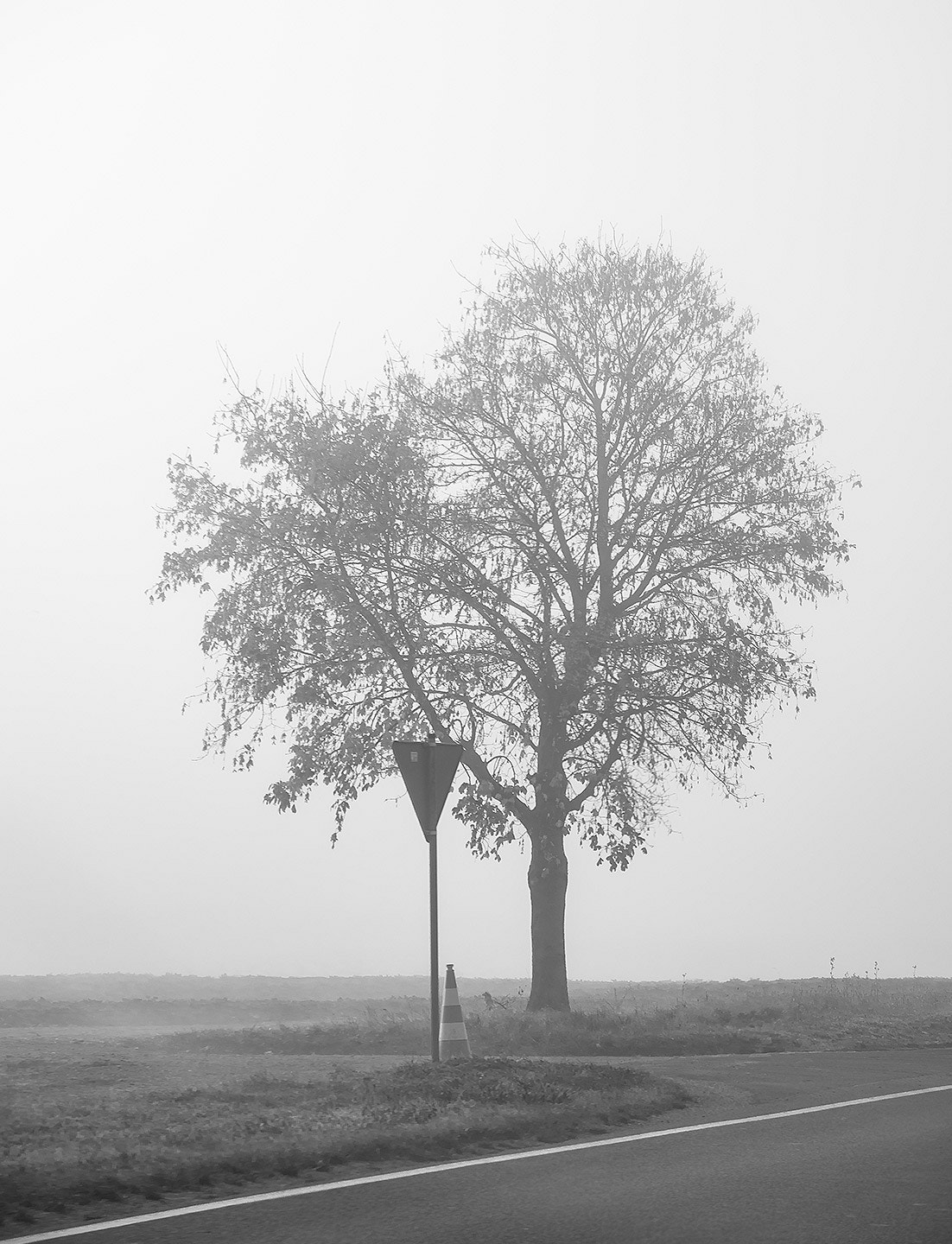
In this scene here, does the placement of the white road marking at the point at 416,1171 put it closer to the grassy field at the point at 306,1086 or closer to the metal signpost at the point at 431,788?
the grassy field at the point at 306,1086

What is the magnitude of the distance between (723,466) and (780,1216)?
650 inches

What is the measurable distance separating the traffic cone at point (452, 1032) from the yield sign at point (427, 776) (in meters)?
1.69

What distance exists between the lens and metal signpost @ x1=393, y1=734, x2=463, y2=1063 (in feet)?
40.8

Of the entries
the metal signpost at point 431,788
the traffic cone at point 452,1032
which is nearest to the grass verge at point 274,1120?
the traffic cone at point 452,1032

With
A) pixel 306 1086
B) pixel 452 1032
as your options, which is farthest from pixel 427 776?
pixel 306 1086

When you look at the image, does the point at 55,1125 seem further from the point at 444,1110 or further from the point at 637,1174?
the point at 637,1174

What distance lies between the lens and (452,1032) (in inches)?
507

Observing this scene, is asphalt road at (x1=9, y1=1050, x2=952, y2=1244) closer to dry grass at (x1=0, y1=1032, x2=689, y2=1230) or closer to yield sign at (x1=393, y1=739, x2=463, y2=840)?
dry grass at (x1=0, y1=1032, x2=689, y2=1230)

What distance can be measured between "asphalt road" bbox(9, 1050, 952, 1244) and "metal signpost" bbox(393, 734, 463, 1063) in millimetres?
3349

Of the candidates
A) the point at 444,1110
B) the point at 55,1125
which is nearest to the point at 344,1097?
the point at 444,1110

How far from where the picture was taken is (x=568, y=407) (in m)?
22.4

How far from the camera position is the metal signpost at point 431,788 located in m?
12.4

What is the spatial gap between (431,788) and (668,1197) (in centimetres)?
601

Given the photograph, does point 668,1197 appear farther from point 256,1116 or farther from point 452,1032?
point 452,1032
